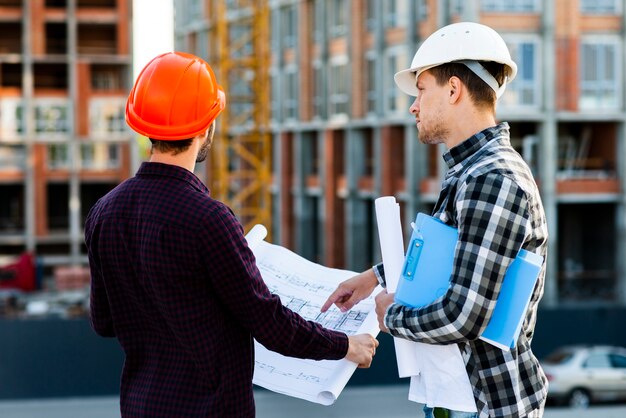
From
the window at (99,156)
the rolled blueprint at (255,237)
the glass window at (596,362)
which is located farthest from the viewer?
the window at (99,156)

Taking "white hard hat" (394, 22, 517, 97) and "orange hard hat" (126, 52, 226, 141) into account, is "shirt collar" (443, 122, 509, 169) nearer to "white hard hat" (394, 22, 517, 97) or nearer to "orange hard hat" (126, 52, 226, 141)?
"white hard hat" (394, 22, 517, 97)

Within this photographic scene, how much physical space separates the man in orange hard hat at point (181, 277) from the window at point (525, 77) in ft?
80.5

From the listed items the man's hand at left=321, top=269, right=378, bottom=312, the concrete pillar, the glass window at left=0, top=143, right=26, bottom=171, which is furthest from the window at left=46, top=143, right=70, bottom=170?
the man's hand at left=321, top=269, right=378, bottom=312

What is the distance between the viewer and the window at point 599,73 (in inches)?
1064

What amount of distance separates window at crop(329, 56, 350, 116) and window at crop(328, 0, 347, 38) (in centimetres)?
88

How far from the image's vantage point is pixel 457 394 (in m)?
2.77

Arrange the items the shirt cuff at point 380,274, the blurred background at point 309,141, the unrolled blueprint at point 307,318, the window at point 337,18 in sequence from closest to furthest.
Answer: the unrolled blueprint at point 307,318
the shirt cuff at point 380,274
the blurred background at point 309,141
the window at point 337,18

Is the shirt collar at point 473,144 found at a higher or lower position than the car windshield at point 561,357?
higher

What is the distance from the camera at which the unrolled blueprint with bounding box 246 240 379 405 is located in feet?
9.88

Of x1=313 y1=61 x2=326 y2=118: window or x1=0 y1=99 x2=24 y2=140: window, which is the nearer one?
x1=313 y1=61 x2=326 y2=118: window

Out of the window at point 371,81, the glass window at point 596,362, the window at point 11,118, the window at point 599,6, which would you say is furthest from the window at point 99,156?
the glass window at point 596,362

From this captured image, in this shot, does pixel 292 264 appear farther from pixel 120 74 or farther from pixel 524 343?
pixel 120 74

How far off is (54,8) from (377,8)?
21.9 m

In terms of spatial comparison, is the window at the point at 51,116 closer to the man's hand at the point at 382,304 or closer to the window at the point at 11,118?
the window at the point at 11,118
